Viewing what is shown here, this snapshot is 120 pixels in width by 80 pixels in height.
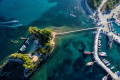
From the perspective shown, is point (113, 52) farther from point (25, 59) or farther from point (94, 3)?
point (25, 59)

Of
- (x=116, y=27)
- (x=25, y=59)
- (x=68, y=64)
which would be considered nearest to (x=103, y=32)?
(x=116, y=27)

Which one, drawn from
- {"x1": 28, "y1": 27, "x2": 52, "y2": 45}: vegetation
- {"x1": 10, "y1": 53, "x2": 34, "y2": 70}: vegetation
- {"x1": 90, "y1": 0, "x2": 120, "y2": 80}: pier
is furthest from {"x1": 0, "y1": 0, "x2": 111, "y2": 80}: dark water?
{"x1": 28, "y1": 27, "x2": 52, "y2": 45}: vegetation

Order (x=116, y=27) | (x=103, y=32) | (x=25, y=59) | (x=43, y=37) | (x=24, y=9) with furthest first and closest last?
(x=24, y=9)
(x=116, y=27)
(x=103, y=32)
(x=43, y=37)
(x=25, y=59)

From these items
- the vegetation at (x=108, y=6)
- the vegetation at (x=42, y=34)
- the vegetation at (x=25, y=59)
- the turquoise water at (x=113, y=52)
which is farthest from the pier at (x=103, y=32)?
the vegetation at (x=25, y=59)

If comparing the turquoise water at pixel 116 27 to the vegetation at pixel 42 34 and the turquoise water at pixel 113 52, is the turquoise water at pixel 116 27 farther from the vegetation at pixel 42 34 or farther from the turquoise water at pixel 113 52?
the vegetation at pixel 42 34

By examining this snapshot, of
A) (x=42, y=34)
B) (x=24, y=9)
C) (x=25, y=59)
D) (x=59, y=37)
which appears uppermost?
(x=24, y=9)

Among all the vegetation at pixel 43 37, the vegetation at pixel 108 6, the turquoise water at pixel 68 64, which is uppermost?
the vegetation at pixel 108 6

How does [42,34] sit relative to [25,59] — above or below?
above

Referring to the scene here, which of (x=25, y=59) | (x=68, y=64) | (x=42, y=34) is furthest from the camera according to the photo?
(x=42, y=34)
